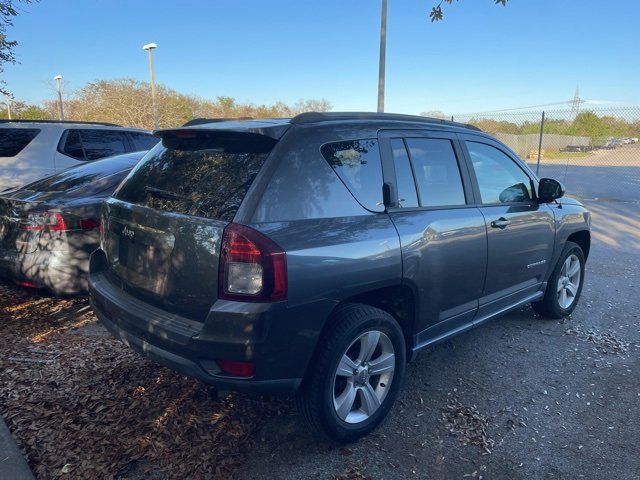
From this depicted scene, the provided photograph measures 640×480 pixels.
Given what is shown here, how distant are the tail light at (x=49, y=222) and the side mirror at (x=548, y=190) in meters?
3.97

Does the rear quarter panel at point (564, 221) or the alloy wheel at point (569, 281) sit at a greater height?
the rear quarter panel at point (564, 221)

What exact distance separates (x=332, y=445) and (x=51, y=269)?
9.43 ft

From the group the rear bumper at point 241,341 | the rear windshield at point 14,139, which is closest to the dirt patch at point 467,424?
the rear bumper at point 241,341

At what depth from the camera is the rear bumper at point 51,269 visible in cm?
404

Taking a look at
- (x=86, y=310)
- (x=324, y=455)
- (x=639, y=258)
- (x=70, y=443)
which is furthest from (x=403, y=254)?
(x=639, y=258)

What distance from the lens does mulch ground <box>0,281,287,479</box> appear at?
2.48 meters

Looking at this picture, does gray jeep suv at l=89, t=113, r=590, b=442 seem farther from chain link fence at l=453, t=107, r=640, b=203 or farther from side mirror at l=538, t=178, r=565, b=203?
chain link fence at l=453, t=107, r=640, b=203

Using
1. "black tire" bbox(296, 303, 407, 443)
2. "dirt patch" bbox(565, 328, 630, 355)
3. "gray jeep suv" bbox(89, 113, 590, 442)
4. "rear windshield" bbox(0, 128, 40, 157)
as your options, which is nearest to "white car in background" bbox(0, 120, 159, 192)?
"rear windshield" bbox(0, 128, 40, 157)

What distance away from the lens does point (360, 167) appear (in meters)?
2.79

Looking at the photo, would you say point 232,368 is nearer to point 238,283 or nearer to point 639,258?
point 238,283

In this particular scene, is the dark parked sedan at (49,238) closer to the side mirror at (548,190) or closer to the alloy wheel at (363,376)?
the alloy wheel at (363,376)

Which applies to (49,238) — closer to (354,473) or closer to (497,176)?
(354,473)

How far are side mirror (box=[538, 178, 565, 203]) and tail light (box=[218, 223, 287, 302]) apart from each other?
2.77 meters

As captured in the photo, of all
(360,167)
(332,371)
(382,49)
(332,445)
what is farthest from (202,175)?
(382,49)
